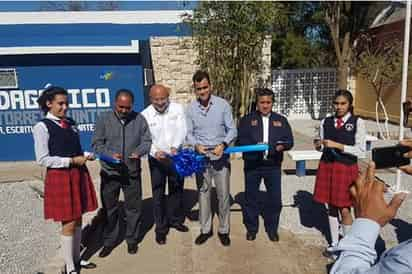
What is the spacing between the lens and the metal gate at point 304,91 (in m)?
16.0

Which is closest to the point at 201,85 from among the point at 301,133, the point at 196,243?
the point at 196,243

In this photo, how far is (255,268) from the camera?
11.4 ft

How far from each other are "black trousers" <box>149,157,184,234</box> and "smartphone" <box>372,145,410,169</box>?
8.87 ft

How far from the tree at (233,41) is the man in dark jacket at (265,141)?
4.45 m

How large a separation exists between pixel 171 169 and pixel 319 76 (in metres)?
13.8

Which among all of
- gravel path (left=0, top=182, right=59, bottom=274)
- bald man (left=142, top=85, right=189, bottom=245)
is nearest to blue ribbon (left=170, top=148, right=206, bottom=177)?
bald man (left=142, top=85, right=189, bottom=245)

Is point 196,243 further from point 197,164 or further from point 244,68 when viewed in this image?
point 244,68

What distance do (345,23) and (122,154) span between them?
1307 centimetres

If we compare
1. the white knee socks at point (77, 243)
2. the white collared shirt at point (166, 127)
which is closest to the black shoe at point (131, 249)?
the white knee socks at point (77, 243)

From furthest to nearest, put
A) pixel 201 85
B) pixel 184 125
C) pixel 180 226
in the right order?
1. pixel 180 226
2. pixel 184 125
3. pixel 201 85

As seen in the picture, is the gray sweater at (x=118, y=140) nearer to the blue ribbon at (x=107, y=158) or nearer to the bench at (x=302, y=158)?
the blue ribbon at (x=107, y=158)

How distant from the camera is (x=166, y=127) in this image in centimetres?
396

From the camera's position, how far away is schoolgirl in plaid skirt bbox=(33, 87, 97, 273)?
3.01 m

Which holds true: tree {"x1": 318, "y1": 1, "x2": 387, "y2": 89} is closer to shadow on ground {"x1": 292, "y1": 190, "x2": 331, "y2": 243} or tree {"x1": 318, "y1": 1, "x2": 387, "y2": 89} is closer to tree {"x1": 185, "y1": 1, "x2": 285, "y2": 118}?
tree {"x1": 185, "y1": 1, "x2": 285, "y2": 118}
